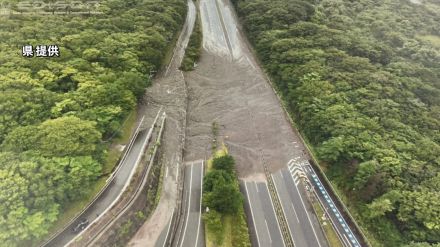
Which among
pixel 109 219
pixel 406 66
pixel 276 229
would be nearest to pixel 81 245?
pixel 109 219

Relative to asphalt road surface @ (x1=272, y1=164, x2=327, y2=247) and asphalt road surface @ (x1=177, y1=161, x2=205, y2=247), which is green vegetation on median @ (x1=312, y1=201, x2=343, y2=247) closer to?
asphalt road surface @ (x1=272, y1=164, x2=327, y2=247)

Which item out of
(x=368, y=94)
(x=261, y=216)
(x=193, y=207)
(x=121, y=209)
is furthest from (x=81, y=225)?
(x=368, y=94)

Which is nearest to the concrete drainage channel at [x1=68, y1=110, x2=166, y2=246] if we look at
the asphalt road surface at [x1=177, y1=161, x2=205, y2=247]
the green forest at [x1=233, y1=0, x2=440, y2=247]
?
the asphalt road surface at [x1=177, y1=161, x2=205, y2=247]

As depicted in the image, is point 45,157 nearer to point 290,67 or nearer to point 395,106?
point 290,67

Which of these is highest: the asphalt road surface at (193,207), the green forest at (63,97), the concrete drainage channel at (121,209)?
the green forest at (63,97)

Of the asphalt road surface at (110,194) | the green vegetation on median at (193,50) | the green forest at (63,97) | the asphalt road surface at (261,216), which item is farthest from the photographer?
the green vegetation on median at (193,50)

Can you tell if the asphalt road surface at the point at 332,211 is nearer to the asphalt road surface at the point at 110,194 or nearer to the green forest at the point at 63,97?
the asphalt road surface at the point at 110,194

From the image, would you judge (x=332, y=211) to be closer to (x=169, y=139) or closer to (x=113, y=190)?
(x=169, y=139)

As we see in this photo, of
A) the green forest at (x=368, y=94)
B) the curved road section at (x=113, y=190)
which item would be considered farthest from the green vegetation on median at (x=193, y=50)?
the curved road section at (x=113, y=190)
